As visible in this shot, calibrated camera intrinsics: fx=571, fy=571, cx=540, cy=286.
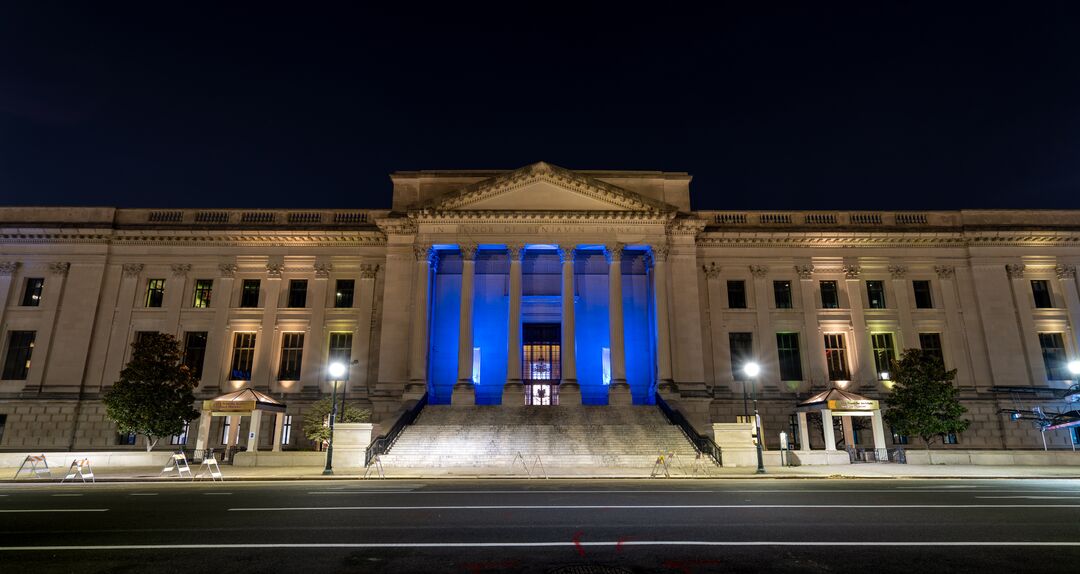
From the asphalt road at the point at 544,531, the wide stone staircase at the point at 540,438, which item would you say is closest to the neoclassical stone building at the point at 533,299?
the wide stone staircase at the point at 540,438

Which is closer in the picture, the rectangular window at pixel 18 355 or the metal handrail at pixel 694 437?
the metal handrail at pixel 694 437

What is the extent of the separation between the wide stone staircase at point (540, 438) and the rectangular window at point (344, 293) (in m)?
11.3

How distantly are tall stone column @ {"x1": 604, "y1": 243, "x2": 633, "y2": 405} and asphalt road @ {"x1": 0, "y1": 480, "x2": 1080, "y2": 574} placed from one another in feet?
59.2

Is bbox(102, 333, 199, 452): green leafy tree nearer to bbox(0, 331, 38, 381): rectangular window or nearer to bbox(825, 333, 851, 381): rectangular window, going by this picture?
bbox(0, 331, 38, 381): rectangular window

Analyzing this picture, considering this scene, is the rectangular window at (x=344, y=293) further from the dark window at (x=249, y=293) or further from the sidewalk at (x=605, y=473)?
the sidewalk at (x=605, y=473)

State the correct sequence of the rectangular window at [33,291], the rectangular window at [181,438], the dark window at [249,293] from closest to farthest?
the rectangular window at [181,438] < the rectangular window at [33,291] < the dark window at [249,293]

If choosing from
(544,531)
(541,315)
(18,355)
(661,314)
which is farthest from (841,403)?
(18,355)

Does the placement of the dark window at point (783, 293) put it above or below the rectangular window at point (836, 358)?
above

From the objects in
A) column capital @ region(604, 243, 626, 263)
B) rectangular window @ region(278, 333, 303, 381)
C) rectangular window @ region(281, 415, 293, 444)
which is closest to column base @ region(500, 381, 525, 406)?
column capital @ region(604, 243, 626, 263)

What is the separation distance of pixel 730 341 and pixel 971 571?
3270 centimetres

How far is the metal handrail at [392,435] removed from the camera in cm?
2517

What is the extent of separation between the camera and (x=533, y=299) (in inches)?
1586

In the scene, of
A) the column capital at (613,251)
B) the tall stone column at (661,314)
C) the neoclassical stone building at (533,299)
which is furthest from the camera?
the column capital at (613,251)

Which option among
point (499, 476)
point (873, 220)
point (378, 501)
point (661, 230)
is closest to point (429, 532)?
Result: point (378, 501)
